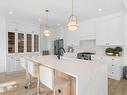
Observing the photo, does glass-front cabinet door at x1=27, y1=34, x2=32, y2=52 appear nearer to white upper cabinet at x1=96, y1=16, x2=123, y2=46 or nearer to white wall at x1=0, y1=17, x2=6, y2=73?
white wall at x1=0, y1=17, x2=6, y2=73

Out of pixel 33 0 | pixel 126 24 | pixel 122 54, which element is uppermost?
pixel 33 0

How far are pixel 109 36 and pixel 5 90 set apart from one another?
4.38 m

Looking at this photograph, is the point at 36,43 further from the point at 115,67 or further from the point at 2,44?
the point at 115,67

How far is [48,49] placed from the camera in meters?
7.90

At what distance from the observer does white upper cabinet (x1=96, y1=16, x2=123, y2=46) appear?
4.49m

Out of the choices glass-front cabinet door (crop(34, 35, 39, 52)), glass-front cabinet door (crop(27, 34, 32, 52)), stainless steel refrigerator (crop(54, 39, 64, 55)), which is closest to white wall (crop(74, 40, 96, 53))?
stainless steel refrigerator (crop(54, 39, 64, 55))

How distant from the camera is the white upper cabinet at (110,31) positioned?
4488 mm

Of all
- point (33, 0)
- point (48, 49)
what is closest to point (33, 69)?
point (33, 0)

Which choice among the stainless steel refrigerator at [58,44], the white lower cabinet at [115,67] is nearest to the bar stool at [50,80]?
the white lower cabinet at [115,67]

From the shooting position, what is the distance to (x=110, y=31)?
15.5ft

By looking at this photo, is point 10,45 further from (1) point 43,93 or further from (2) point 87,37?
(2) point 87,37

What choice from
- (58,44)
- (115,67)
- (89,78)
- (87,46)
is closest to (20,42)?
(58,44)

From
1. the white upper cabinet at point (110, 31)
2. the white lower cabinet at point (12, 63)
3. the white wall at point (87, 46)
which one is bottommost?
the white lower cabinet at point (12, 63)

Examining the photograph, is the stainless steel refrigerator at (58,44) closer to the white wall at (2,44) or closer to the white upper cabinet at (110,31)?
the white upper cabinet at (110,31)
